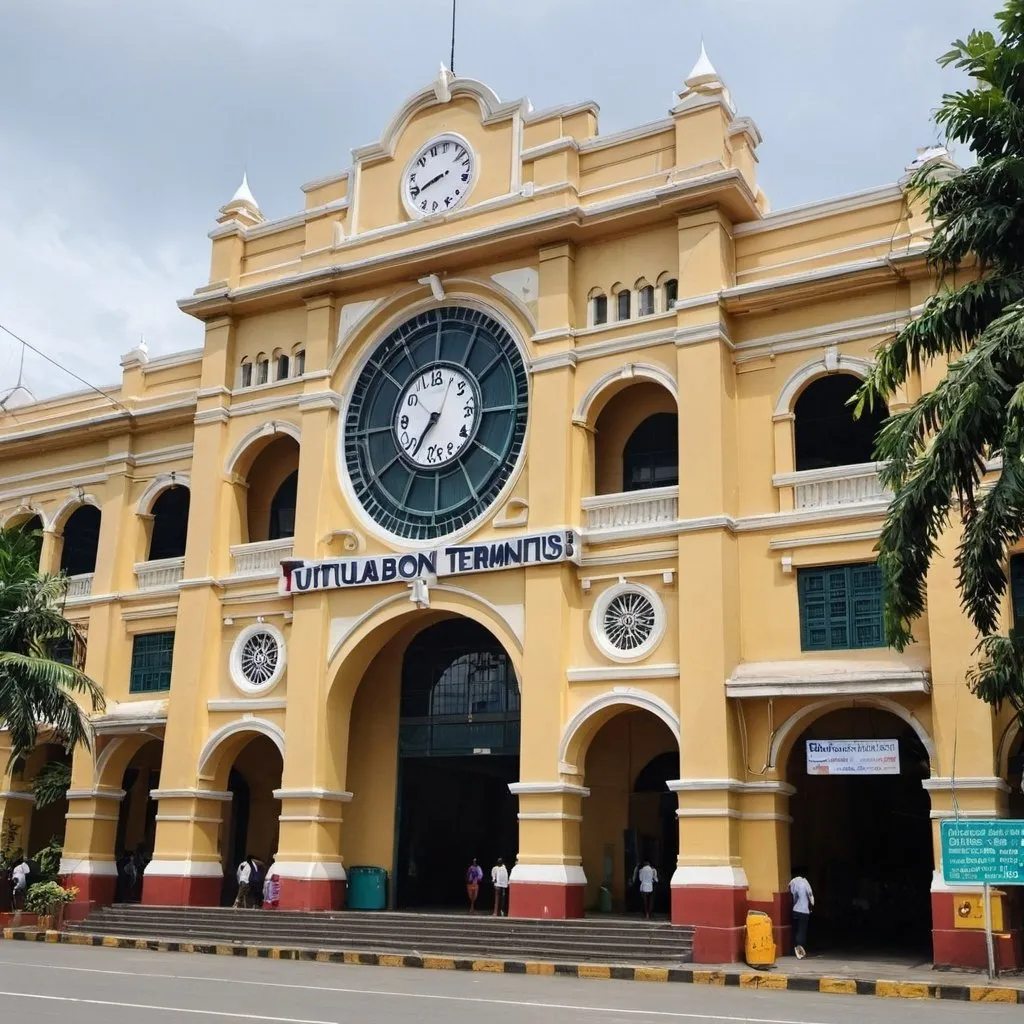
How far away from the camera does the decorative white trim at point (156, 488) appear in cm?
2817

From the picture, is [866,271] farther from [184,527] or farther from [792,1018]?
[184,527]

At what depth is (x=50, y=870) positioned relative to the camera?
87.5 ft

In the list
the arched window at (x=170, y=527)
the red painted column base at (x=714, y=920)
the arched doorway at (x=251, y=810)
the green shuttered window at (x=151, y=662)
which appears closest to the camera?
the red painted column base at (x=714, y=920)

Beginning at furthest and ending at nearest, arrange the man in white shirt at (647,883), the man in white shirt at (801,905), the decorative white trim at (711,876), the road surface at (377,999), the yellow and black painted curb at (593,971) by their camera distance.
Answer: the man in white shirt at (647,883) → the man in white shirt at (801,905) → the decorative white trim at (711,876) → the yellow and black painted curb at (593,971) → the road surface at (377,999)

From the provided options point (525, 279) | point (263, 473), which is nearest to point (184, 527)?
point (263, 473)

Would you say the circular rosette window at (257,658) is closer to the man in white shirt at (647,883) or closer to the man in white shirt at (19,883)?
the man in white shirt at (19,883)

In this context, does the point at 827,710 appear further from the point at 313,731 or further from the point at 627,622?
the point at 313,731

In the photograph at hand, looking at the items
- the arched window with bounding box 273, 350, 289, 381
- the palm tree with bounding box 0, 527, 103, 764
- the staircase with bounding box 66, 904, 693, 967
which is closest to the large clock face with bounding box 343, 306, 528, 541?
the arched window with bounding box 273, 350, 289, 381

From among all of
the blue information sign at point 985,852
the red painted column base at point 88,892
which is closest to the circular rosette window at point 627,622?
the blue information sign at point 985,852

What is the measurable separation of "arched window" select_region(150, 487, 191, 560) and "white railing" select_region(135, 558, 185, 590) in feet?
6.12

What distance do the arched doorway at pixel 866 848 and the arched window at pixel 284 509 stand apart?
11.7 meters

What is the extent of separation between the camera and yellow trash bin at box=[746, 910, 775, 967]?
18.3 m

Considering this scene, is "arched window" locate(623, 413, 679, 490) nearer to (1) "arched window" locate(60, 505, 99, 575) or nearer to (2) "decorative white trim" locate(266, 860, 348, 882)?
(2) "decorative white trim" locate(266, 860, 348, 882)

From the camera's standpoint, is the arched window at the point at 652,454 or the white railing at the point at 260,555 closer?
the arched window at the point at 652,454
